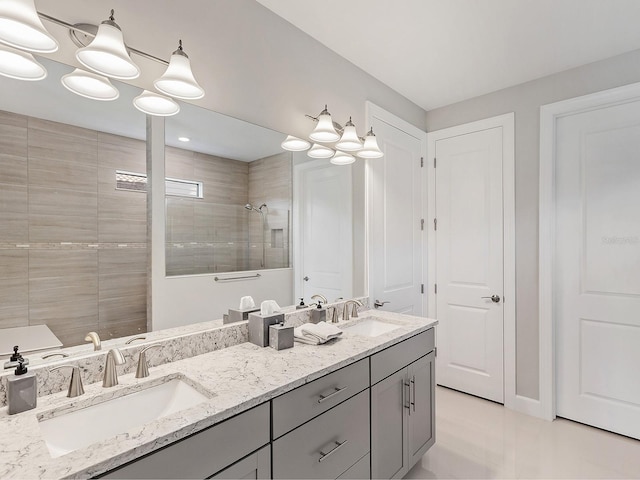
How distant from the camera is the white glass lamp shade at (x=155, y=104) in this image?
1.34 metres

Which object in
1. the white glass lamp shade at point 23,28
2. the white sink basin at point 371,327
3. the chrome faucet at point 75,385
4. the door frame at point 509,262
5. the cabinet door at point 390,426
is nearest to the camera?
the white glass lamp shade at point 23,28

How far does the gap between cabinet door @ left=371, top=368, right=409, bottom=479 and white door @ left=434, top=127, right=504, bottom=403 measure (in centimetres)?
142

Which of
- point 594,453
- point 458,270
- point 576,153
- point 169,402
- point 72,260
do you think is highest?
point 576,153

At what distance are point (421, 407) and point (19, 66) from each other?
2.33 metres

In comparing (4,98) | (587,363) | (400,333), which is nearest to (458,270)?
(587,363)

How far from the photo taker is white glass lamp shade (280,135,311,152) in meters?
1.95

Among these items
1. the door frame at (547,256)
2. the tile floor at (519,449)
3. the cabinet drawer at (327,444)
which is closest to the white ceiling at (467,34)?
the door frame at (547,256)

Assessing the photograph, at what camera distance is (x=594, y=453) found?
2.16 meters

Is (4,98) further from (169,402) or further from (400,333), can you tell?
(400,333)

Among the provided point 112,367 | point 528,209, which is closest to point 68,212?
point 112,367

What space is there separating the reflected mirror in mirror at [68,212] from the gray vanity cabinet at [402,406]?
1.14 m

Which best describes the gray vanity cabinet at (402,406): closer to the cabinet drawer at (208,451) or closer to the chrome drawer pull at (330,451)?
the chrome drawer pull at (330,451)

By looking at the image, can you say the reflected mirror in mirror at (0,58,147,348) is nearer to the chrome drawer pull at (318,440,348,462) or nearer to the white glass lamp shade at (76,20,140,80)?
the white glass lamp shade at (76,20,140,80)

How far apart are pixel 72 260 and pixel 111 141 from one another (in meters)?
0.44
